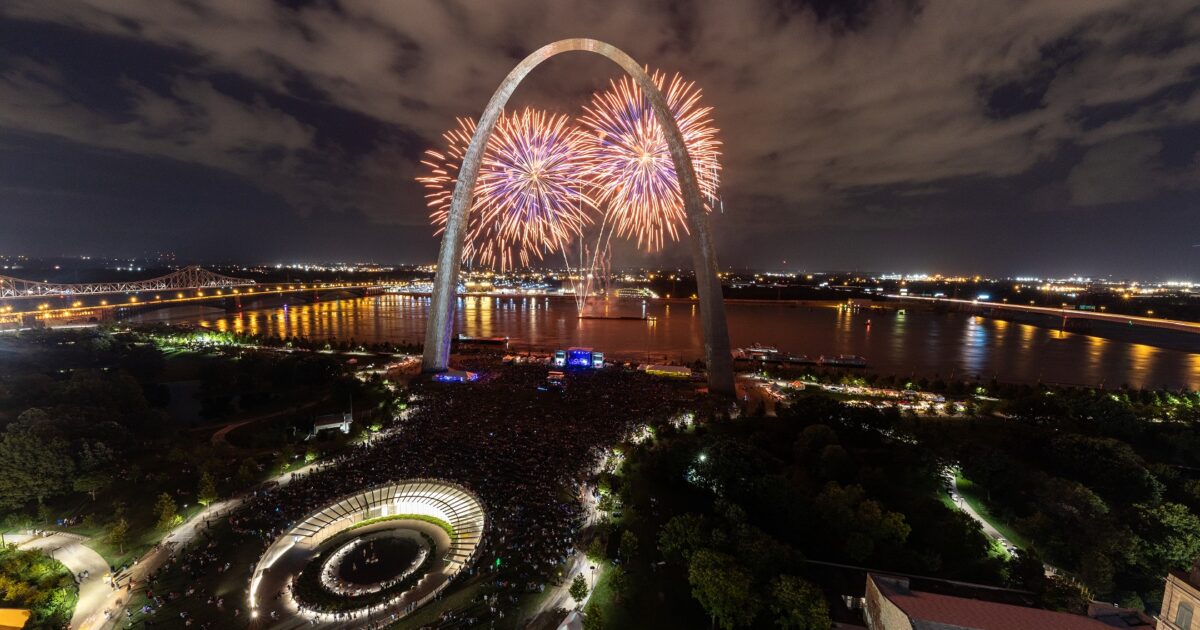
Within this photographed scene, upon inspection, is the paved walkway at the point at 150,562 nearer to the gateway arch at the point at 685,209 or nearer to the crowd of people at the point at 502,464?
the crowd of people at the point at 502,464

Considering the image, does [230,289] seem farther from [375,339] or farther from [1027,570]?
[1027,570]

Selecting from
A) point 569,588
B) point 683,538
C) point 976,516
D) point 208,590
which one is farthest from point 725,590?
point 208,590

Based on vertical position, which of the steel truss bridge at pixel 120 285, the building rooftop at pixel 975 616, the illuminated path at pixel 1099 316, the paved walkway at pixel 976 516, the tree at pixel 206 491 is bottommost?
the paved walkway at pixel 976 516

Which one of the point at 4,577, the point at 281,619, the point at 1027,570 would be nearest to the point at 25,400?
the point at 4,577

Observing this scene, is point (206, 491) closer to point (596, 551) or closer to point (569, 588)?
point (569, 588)

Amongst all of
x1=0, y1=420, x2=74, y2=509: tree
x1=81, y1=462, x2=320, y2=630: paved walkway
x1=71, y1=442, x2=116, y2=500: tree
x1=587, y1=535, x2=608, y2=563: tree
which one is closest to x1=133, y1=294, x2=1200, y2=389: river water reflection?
x1=587, y1=535, x2=608, y2=563: tree

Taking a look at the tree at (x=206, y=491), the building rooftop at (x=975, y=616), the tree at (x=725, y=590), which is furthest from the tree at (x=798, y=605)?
the tree at (x=206, y=491)

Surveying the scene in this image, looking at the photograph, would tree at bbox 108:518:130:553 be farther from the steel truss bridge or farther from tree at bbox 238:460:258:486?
the steel truss bridge
